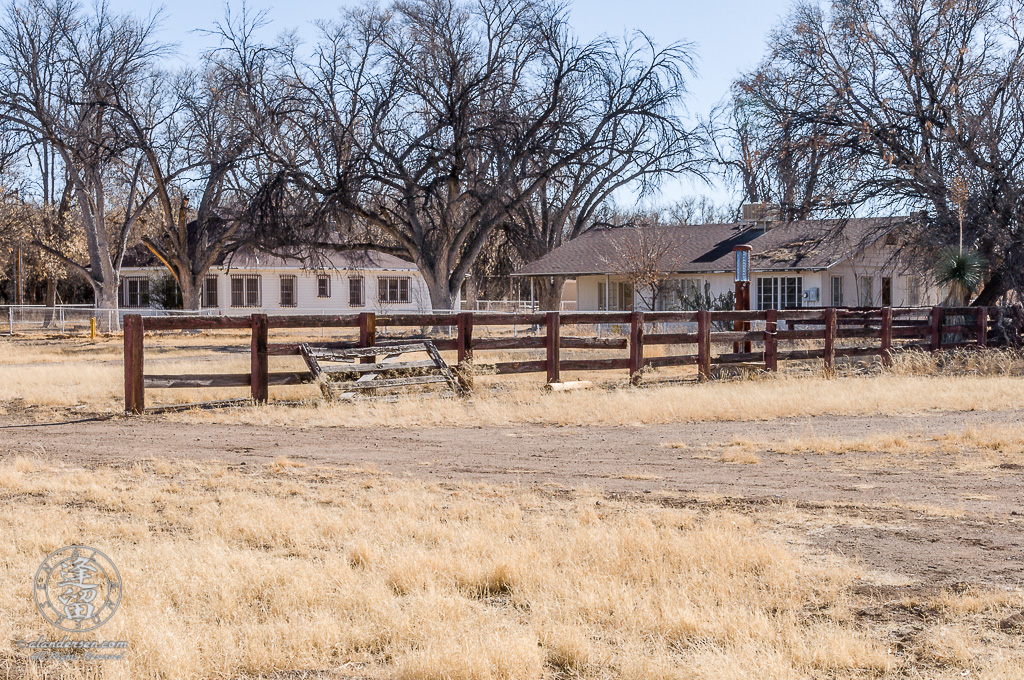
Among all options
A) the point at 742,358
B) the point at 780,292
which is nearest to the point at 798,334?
the point at 742,358

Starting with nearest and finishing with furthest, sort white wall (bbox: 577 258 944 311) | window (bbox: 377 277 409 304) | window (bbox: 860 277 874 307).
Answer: white wall (bbox: 577 258 944 311) < window (bbox: 860 277 874 307) < window (bbox: 377 277 409 304)

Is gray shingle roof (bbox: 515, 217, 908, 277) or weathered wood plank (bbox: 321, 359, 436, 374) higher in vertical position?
gray shingle roof (bbox: 515, 217, 908, 277)

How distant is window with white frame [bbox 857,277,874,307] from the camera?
34.0 meters

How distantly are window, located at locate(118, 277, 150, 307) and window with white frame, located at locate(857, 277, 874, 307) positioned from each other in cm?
3797

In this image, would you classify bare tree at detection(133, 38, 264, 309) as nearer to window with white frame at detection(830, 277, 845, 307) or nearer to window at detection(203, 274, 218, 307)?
window at detection(203, 274, 218, 307)

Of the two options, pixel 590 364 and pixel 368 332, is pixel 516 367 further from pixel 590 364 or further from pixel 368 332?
pixel 368 332

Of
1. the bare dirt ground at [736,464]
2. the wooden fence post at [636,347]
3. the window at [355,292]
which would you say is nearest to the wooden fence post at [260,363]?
the bare dirt ground at [736,464]

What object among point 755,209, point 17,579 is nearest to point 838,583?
point 17,579

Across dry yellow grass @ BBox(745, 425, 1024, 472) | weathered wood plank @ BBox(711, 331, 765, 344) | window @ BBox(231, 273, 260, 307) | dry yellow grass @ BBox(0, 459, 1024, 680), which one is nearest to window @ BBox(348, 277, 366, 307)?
window @ BBox(231, 273, 260, 307)

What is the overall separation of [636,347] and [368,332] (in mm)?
4793

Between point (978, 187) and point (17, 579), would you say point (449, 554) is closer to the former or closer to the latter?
point (17, 579)

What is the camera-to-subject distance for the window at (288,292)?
165 feet

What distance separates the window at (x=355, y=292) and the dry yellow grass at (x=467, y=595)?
44.7 meters

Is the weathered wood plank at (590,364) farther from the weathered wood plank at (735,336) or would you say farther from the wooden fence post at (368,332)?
the wooden fence post at (368,332)
